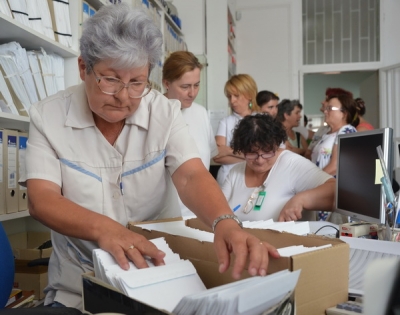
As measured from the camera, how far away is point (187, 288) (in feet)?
2.55

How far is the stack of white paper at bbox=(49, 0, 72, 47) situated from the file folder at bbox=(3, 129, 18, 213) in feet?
1.73

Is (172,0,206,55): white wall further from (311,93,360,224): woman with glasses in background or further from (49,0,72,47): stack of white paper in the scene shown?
(49,0,72,47): stack of white paper

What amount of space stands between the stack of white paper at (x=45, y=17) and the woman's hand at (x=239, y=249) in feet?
4.84

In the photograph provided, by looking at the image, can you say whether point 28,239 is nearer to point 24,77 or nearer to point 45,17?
point 24,77

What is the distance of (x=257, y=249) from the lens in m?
0.74

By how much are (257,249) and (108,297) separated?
0.85 ft

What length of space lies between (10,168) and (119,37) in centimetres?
104

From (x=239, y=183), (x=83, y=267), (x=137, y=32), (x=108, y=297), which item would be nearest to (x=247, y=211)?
(x=239, y=183)

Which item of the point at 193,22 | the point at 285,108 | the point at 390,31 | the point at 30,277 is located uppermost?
the point at 390,31

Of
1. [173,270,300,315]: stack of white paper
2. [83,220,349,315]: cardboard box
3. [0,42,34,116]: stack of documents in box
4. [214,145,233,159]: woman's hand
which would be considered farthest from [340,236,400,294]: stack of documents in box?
[214,145,233,159]: woman's hand

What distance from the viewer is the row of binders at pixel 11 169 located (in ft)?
5.84

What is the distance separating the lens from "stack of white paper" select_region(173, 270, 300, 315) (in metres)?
0.56

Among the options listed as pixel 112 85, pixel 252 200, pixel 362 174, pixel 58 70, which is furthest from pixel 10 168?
pixel 362 174

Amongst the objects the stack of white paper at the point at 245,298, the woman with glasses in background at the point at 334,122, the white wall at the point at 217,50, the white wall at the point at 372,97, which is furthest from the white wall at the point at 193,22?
the stack of white paper at the point at 245,298
